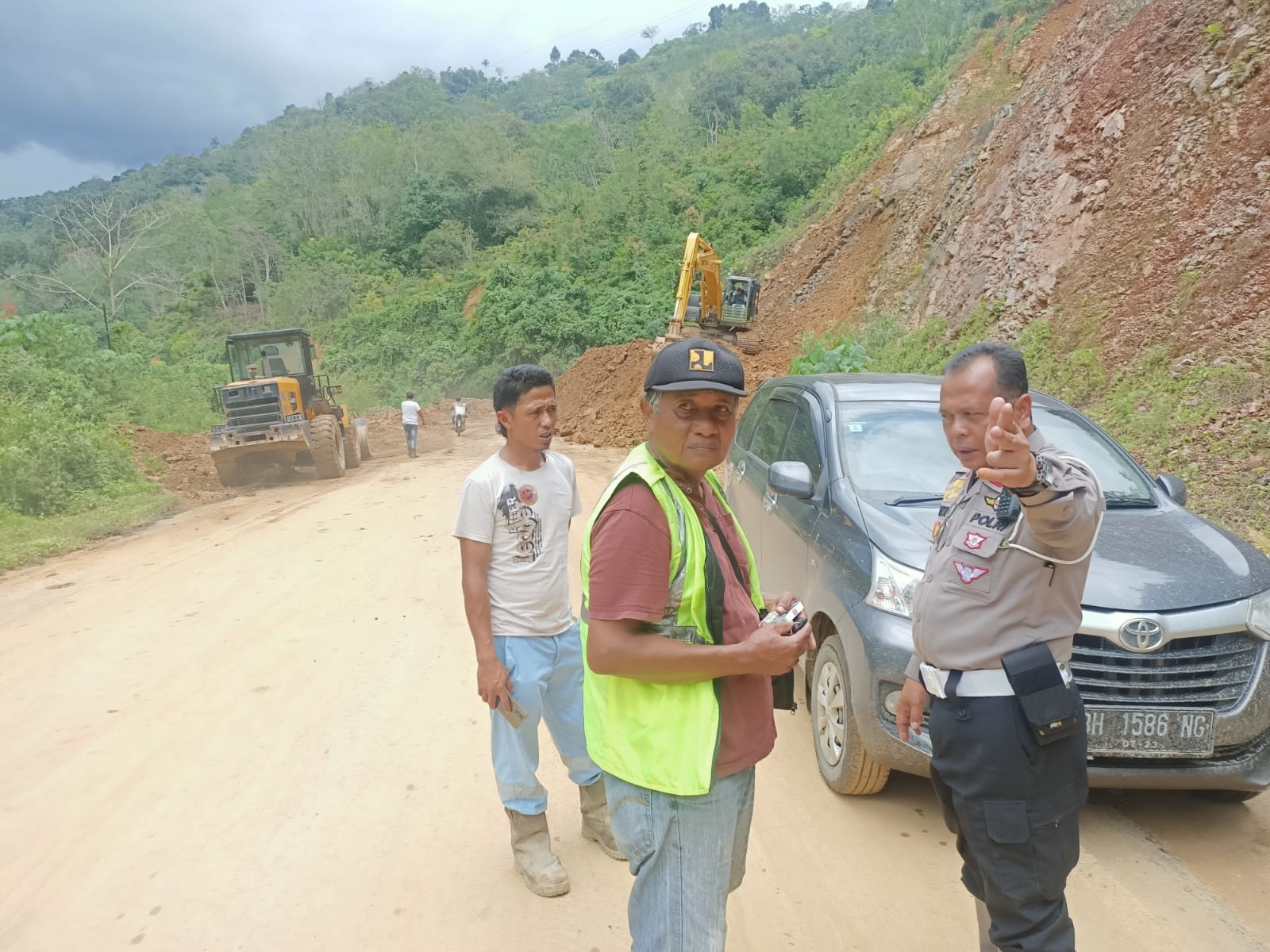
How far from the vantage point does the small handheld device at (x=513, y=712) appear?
2922 millimetres

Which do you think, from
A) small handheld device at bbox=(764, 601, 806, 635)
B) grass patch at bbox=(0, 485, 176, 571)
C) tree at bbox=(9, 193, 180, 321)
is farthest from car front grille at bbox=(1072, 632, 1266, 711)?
tree at bbox=(9, 193, 180, 321)

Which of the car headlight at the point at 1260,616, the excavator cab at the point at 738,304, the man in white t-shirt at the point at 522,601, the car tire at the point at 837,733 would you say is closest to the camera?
the man in white t-shirt at the point at 522,601

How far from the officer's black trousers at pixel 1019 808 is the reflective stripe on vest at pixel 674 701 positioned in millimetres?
722

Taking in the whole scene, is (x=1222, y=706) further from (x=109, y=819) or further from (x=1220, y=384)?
(x=1220, y=384)

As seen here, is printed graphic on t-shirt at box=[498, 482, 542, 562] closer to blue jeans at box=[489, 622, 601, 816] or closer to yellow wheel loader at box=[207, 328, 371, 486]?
blue jeans at box=[489, 622, 601, 816]

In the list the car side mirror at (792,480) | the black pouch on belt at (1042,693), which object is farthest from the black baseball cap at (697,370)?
the car side mirror at (792,480)

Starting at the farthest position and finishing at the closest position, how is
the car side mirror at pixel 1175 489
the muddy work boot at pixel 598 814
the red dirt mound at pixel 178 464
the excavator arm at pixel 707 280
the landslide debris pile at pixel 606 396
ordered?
the excavator arm at pixel 707 280
the landslide debris pile at pixel 606 396
the red dirt mound at pixel 178 464
the car side mirror at pixel 1175 489
the muddy work boot at pixel 598 814

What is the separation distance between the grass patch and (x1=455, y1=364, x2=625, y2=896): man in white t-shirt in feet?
27.1

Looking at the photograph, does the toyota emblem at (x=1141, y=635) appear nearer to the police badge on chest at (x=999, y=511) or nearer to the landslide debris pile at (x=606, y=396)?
the police badge on chest at (x=999, y=511)

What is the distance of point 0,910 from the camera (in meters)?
3.03

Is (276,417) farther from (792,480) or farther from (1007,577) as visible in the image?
(1007,577)

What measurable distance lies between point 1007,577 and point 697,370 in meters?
0.92

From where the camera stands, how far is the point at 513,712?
2924 mm

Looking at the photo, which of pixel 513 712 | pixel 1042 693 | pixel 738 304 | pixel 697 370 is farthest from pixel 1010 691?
pixel 738 304
